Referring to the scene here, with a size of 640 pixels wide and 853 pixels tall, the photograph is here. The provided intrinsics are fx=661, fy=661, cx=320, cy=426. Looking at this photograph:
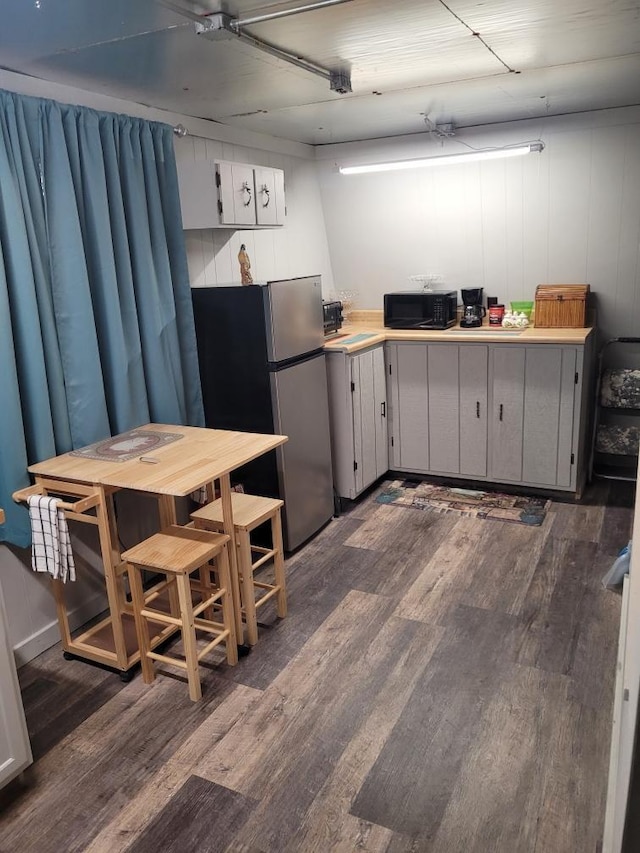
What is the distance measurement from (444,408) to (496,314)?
77 centimetres

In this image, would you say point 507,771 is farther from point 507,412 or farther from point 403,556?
point 507,412

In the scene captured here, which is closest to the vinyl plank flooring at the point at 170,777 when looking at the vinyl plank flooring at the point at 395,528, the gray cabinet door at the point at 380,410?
the vinyl plank flooring at the point at 395,528

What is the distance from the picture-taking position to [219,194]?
3365mm

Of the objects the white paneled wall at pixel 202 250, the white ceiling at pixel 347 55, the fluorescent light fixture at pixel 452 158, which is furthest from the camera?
the fluorescent light fixture at pixel 452 158

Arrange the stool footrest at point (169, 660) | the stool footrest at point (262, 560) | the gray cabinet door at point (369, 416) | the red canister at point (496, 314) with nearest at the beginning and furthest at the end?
1. the stool footrest at point (169, 660)
2. the stool footrest at point (262, 560)
3. the gray cabinet door at point (369, 416)
4. the red canister at point (496, 314)

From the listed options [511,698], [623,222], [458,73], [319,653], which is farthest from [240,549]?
[623,222]

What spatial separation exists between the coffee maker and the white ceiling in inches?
49.1

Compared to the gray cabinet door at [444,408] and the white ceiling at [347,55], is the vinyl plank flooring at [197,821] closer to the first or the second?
the white ceiling at [347,55]

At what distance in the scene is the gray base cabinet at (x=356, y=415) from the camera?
13.3 feet

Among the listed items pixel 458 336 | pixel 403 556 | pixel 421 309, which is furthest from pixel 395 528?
pixel 421 309

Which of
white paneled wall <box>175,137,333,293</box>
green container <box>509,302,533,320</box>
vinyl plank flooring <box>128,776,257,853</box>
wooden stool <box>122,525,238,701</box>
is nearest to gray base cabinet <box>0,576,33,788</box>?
vinyl plank flooring <box>128,776,257,853</box>

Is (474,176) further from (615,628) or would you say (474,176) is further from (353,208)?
(615,628)

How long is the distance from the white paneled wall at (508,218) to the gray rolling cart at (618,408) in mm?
165

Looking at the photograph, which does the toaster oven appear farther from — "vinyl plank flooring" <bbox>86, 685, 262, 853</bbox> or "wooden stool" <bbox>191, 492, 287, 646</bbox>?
"vinyl plank flooring" <bbox>86, 685, 262, 853</bbox>
